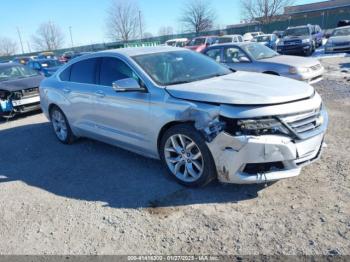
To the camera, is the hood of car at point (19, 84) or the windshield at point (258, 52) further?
the windshield at point (258, 52)

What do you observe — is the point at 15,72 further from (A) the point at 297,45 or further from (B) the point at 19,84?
(A) the point at 297,45

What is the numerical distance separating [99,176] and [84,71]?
6.26 ft

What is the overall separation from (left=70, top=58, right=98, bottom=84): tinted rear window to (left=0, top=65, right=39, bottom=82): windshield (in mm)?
5235

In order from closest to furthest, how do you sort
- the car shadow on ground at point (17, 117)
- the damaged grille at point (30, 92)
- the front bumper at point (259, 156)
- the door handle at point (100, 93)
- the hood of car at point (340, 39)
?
the front bumper at point (259, 156)
the door handle at point (100, 93)
the damaged grille at point (30, 92)
the car shadow on ground at point (17, 117)
the hood of car at point (340, 39)

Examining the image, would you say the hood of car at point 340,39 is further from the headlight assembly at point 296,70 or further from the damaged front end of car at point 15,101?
the damaged front end of car at point 15,101

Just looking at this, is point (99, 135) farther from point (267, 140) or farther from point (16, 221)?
point (267, 140)

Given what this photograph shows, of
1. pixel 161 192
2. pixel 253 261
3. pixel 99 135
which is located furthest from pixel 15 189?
pixel 253 261

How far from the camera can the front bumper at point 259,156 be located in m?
3.44

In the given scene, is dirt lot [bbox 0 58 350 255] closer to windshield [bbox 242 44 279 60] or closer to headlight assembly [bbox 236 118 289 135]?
headlight assembly [bbox 236 118 289 135]

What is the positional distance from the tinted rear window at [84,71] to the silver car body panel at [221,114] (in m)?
0.32

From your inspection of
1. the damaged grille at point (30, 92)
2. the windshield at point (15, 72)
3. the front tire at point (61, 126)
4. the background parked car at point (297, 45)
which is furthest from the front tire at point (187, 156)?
the background parked car at point (297, 45)

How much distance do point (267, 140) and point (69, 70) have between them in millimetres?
4132

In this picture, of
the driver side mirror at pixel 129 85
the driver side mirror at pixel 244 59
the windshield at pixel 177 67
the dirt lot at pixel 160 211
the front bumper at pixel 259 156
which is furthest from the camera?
the driver side mirror at pixel 244 59

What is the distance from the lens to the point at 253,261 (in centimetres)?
281
